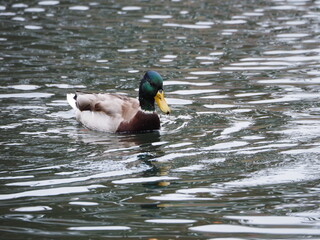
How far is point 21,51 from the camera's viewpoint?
54.3 ft

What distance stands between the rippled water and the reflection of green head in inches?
16.8

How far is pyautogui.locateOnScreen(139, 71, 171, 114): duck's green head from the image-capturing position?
11.4 meters

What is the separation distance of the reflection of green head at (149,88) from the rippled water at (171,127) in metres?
0.43

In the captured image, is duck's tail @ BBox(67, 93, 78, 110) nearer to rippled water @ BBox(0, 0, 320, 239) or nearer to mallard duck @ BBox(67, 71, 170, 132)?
mallard duck @ BBox(67, 71, 170, 132)

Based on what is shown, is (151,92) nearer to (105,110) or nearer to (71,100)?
(105,110)

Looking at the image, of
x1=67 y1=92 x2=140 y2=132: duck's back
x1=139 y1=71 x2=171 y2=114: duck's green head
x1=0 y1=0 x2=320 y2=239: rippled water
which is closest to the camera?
x1=0 y1=0 x2=320 y2=239: rippled water

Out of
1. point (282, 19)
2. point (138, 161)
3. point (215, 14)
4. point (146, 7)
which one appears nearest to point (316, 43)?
point (282, 19)

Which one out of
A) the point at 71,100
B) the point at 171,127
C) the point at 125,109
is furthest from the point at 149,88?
the point at 71,100

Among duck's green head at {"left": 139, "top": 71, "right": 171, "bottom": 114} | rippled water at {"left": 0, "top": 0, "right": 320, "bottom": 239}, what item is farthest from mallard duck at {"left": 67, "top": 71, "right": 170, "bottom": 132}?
rippled water at {"left": 0, "top": 0, "right": 320, "bottom": 239}

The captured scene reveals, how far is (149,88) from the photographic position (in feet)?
37.8

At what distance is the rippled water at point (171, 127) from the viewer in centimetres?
736

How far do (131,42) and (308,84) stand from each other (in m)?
4.92

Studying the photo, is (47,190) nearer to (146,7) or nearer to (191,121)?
(191,121)

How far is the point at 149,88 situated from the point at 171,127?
2.08 feet
